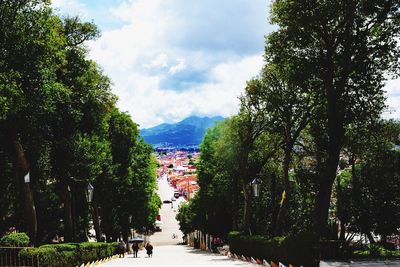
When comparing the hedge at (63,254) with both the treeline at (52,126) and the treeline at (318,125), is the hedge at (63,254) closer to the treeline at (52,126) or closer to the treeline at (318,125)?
the treeline at (52,126)

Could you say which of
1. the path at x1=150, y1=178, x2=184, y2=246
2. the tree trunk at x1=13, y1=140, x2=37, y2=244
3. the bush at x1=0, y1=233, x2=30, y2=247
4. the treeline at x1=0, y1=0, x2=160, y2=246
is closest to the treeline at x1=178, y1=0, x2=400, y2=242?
the treeline at x1=0, y1=0, x2=160, y2=246

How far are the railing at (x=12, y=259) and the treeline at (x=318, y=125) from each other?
31.9ft

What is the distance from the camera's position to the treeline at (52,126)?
62.2ft

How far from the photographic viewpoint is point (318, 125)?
956 inches

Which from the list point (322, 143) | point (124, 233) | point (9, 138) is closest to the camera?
point (9, 138)

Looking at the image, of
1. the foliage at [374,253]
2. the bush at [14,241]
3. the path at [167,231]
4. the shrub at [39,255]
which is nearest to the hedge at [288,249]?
the foliage at [374,253]

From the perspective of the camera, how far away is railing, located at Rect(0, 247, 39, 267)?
1465cm

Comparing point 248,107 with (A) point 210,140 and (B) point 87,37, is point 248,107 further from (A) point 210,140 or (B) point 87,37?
(A) point 210,140

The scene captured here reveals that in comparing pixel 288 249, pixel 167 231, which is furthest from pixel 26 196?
pixel 167 231

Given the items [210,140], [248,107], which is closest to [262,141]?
[248,107]

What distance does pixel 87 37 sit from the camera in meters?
28.1

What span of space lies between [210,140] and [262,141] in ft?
44.5

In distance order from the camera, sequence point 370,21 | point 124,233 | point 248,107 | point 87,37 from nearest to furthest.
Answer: point 370,21 < point 87,37 < point 248,107 < point 124,233

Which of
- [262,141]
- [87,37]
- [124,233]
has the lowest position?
[124,233]
